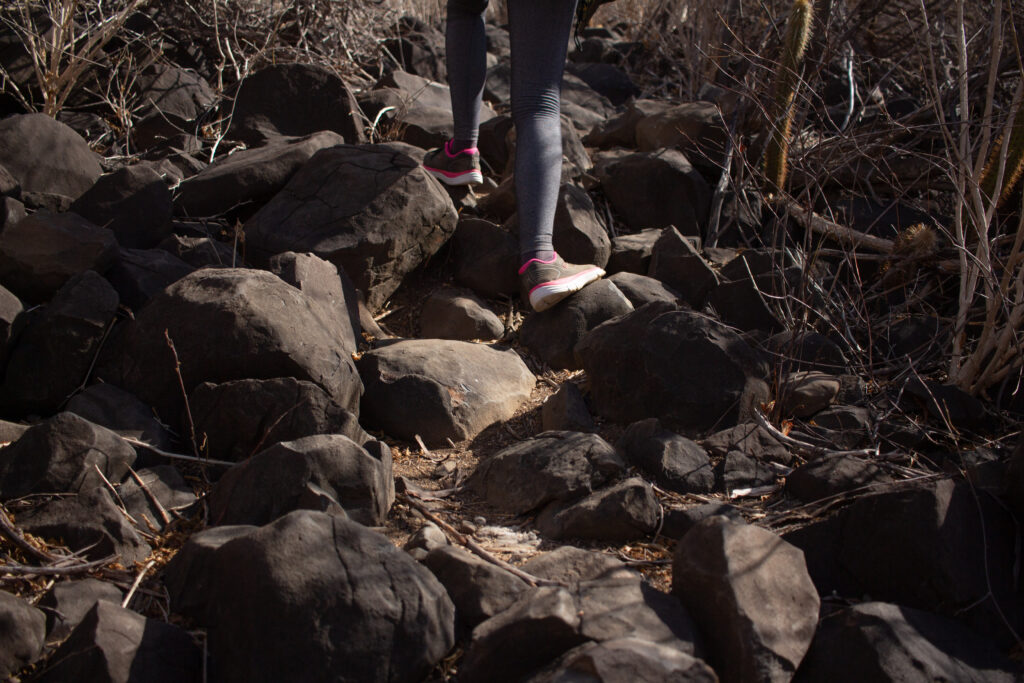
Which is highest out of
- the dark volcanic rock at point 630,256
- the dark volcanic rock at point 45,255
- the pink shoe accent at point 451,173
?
the dark volcanic rock at point 45,255

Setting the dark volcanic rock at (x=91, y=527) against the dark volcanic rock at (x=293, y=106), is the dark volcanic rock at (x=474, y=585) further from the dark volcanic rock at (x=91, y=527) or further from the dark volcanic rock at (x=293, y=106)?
the dark volcanic rock at (x=293, y=106)

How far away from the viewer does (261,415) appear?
2.53m

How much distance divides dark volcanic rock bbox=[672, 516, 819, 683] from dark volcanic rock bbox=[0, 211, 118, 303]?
7.00 ft

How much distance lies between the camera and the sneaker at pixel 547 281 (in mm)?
3449

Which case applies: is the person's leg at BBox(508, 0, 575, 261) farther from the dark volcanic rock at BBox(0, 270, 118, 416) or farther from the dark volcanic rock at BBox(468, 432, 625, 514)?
the dark volcanic rock at BBox(0, 270, 118, 416)

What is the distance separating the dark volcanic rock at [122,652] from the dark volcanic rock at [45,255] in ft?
5.01

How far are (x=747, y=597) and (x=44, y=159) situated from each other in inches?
126

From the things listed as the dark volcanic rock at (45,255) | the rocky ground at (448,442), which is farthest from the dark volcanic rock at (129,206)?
the dark volcanic rock at (45,255)

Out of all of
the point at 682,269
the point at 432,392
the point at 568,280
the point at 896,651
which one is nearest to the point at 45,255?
the point at 432,392

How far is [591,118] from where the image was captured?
634 centimetres

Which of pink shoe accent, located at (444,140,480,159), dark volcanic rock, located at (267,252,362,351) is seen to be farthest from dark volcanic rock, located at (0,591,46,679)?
pink shoe accent, located at (444,140,480,159)

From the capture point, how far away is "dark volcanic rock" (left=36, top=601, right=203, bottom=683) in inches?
66.5

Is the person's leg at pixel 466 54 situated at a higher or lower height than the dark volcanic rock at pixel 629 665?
higher

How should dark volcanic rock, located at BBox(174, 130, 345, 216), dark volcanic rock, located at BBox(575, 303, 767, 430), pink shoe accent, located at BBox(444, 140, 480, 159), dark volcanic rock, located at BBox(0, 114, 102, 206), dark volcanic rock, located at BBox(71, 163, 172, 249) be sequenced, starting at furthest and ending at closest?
pink shoe accent, located at BBox(444, 140, 480, 159), dark volcanic rock, located at BBox(174, 130, 345, 216), dark volcanic rock, located at BBox(0, 114, 102, 206), dark volcanic rock, located at BBox(71, 163, 172, 249), dark volcanic rock, located at BBox(575, 303, 767, 430)
